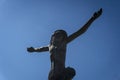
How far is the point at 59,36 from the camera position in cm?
1462

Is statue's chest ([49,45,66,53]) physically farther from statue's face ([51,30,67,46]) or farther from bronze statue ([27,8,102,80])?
statue's face ([51,30,67,46])

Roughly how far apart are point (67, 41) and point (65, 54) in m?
0.78

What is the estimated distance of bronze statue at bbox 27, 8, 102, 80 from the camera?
13.1m

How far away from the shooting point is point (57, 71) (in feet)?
43.2

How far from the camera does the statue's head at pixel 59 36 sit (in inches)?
572

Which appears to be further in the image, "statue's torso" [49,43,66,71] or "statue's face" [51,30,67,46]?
"statue's face" [51,30,67,46]

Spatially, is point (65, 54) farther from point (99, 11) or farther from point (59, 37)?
point (99, 11)

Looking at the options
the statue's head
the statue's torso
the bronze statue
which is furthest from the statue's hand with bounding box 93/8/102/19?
the statue's torso

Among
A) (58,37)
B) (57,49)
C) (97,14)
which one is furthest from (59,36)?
(97,14)

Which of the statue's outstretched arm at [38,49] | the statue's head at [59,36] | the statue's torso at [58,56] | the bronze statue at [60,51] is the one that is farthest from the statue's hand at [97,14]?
the statue's outstretched arm at [38,49]

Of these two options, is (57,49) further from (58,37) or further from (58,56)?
(58,37)

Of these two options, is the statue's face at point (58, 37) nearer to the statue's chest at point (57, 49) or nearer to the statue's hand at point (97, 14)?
the statue's chest at point (57, 49)

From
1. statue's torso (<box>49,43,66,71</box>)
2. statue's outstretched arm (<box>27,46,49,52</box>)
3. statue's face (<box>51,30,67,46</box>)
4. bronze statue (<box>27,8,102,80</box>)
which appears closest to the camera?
bronze statue (<box>27,8,102,80</box>)

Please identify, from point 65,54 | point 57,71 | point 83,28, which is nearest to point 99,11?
point 83,28
